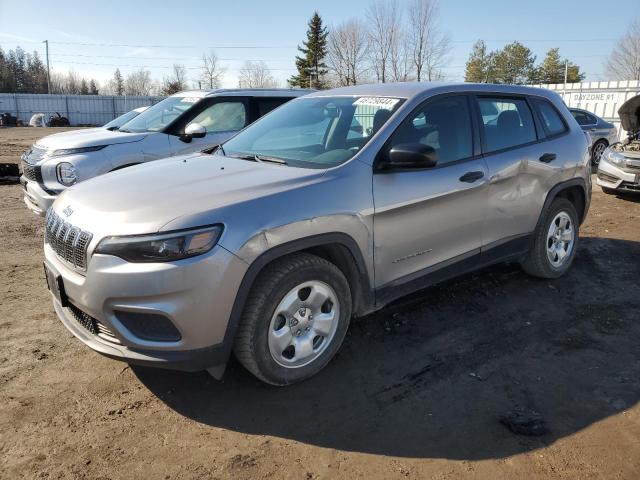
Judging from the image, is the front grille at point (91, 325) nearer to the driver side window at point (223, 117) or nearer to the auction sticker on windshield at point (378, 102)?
the auction sticker on windshield at point (378, 102)

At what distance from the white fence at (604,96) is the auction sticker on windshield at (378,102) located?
17949 mm

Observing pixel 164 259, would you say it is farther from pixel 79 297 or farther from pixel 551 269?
pixel 551 269

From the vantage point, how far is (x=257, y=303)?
2.76 meters

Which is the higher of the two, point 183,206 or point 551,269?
point 183,206

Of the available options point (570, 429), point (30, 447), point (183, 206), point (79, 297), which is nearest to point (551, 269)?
point (570, 429)

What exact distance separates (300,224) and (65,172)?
14.1ft

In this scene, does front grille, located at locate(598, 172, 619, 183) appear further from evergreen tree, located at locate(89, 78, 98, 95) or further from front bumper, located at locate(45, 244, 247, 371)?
evergreen tree, located at locate(89, 78, 98, 95)

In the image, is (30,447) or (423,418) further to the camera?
(423,418)

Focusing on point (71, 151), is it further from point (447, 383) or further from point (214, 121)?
point (447, 383)

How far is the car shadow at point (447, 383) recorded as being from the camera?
271 centimetres

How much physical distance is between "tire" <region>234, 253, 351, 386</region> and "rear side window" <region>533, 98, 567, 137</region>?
2.85m

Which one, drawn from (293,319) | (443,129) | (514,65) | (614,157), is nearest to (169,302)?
(293,319)

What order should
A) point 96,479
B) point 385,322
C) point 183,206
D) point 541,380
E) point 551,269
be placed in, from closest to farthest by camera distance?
point 96,479
point 183,206
point 541,380
point 385,322
point 551,269

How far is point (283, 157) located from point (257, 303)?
122cm
